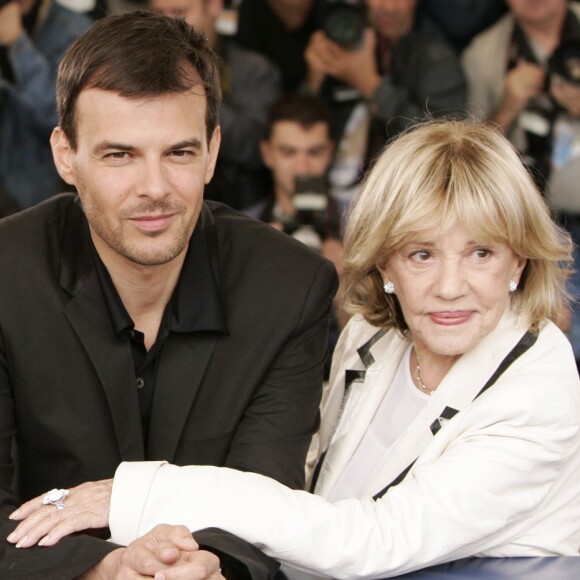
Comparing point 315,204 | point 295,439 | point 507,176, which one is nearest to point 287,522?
point 295,439

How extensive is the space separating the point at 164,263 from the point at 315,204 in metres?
1.72

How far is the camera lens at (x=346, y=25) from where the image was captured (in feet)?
12.1

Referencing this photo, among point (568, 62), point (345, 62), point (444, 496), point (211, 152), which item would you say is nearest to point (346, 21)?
point (345, 62)

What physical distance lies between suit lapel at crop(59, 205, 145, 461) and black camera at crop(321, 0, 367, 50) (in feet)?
6.33

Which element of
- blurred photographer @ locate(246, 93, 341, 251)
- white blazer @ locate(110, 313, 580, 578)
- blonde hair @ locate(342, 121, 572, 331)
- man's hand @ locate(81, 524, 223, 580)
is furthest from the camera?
blurred photographer @ locate(246, 93, 341, 251)

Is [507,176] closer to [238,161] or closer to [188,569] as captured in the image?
[188,569]

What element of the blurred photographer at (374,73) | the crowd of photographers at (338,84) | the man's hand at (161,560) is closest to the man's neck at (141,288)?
the man's hand at (161,560)

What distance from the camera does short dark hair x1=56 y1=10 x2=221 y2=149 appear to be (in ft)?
6.34

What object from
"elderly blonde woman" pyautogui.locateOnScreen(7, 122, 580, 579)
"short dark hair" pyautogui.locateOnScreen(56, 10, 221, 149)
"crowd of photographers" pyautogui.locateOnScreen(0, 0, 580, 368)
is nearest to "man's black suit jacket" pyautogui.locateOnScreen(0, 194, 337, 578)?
"elderly blonde woman" pyautogui.locateOnScreen(7, 122, 580, 579)

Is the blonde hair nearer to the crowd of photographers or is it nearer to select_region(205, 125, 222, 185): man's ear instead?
select_region(205, 125, 222, 185): man's ear

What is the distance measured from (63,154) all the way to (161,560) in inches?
30.9

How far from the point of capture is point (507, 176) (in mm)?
1928

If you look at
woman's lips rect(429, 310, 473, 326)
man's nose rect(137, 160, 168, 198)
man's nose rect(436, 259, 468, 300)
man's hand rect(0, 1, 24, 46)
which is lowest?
woman's lips rect(429, 310, 473, 326)

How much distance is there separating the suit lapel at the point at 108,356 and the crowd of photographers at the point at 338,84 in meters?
1.67
